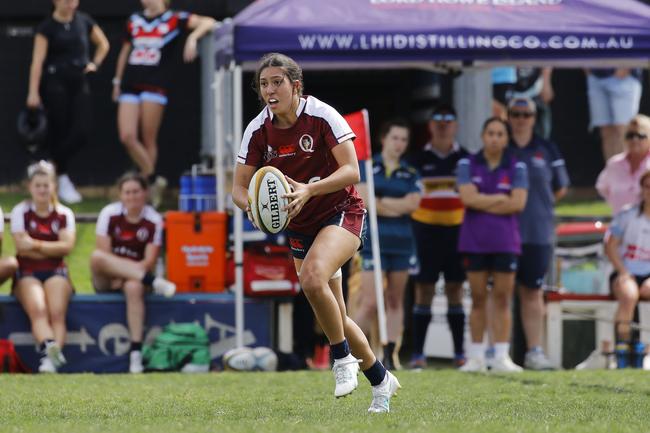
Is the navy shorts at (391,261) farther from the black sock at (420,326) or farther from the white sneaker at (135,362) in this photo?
the white sneaker at (135,362)

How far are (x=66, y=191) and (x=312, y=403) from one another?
727cm

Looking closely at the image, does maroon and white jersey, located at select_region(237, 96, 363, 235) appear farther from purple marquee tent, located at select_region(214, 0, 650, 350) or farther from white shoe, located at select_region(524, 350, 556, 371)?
white shoe, located at select_region(524, 350, 556, 371)

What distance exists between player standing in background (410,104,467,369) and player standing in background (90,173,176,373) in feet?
6.85

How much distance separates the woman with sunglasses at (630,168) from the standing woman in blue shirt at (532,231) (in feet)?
3.08

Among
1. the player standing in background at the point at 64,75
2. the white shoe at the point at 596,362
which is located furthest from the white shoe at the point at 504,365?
the player standing in background at the point at 64,75

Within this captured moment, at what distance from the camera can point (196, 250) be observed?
12117 mm

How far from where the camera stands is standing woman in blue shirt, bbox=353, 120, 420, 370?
11.7 meters

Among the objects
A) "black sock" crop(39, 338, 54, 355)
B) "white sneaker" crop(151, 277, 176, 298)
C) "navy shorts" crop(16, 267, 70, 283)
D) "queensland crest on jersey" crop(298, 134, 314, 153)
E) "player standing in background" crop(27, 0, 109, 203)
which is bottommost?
"black sock" crop(39, 338, 54, 355)

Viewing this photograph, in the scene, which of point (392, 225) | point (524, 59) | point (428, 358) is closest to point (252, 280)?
point (392, 225)

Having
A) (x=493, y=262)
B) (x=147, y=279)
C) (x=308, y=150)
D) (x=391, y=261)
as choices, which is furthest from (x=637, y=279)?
(x=308, y=150)

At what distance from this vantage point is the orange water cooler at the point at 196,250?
1210cm

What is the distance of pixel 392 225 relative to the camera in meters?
11.8

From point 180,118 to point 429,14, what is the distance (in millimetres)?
5719

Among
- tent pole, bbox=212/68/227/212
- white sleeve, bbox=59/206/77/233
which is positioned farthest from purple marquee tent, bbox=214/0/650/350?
white sleeve, bbox=59/206/77/233
